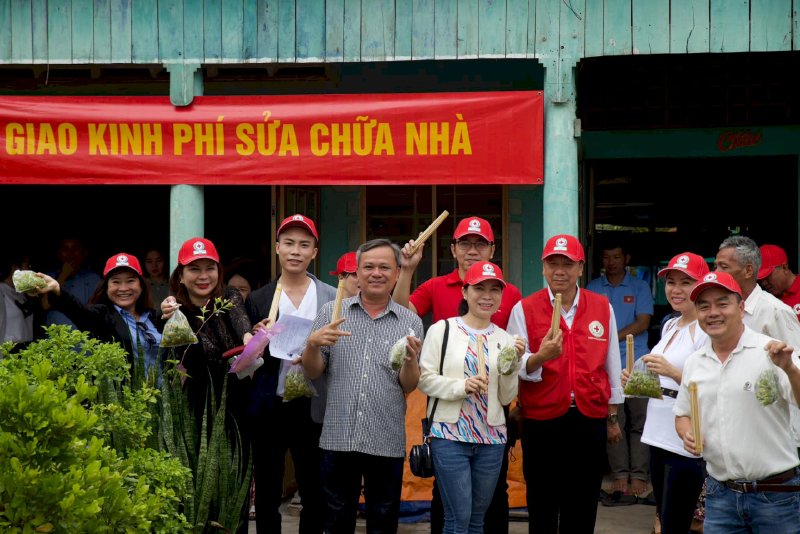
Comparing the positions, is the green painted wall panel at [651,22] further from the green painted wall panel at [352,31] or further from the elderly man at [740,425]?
the elderly man at [740,425]

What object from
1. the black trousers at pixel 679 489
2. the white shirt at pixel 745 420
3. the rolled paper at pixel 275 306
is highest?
the rolled paper at pixel 275 306

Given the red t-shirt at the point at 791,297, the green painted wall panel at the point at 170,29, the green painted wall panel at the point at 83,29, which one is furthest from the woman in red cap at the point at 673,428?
the green painted wall panel at the point at 83,29

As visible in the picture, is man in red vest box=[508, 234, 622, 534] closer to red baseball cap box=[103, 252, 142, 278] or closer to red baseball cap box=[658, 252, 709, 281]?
red baseball cap box=[658, 252, 709, 281]

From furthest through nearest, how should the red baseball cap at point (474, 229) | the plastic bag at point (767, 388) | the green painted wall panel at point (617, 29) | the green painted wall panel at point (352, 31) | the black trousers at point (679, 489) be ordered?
the green painted wall panel at point (352, 31) → the green painted wall panel at point (617, 29) → the red baseball cap at point (474, 229) → the black trousers at point (679, 489) → the plastic bag at point (767, 388)

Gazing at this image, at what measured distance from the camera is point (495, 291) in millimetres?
5598

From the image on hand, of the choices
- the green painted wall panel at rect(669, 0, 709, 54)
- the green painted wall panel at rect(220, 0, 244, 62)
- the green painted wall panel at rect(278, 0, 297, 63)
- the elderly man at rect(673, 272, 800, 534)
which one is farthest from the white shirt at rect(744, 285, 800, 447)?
the green painted wall panel at rect(220, 0, 244, 62)

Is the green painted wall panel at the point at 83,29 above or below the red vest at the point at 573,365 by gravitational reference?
above

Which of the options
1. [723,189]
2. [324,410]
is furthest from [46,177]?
[723,189]

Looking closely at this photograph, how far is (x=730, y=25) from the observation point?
23.0ft

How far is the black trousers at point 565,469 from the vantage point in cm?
580

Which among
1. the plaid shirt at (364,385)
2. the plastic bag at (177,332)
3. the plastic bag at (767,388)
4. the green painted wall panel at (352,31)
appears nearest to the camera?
the plastic bag at (767,388)

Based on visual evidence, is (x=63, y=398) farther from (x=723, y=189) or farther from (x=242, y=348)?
(x=723, y=189)

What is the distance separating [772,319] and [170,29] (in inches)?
178

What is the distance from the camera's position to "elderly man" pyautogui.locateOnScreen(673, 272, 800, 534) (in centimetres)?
448
